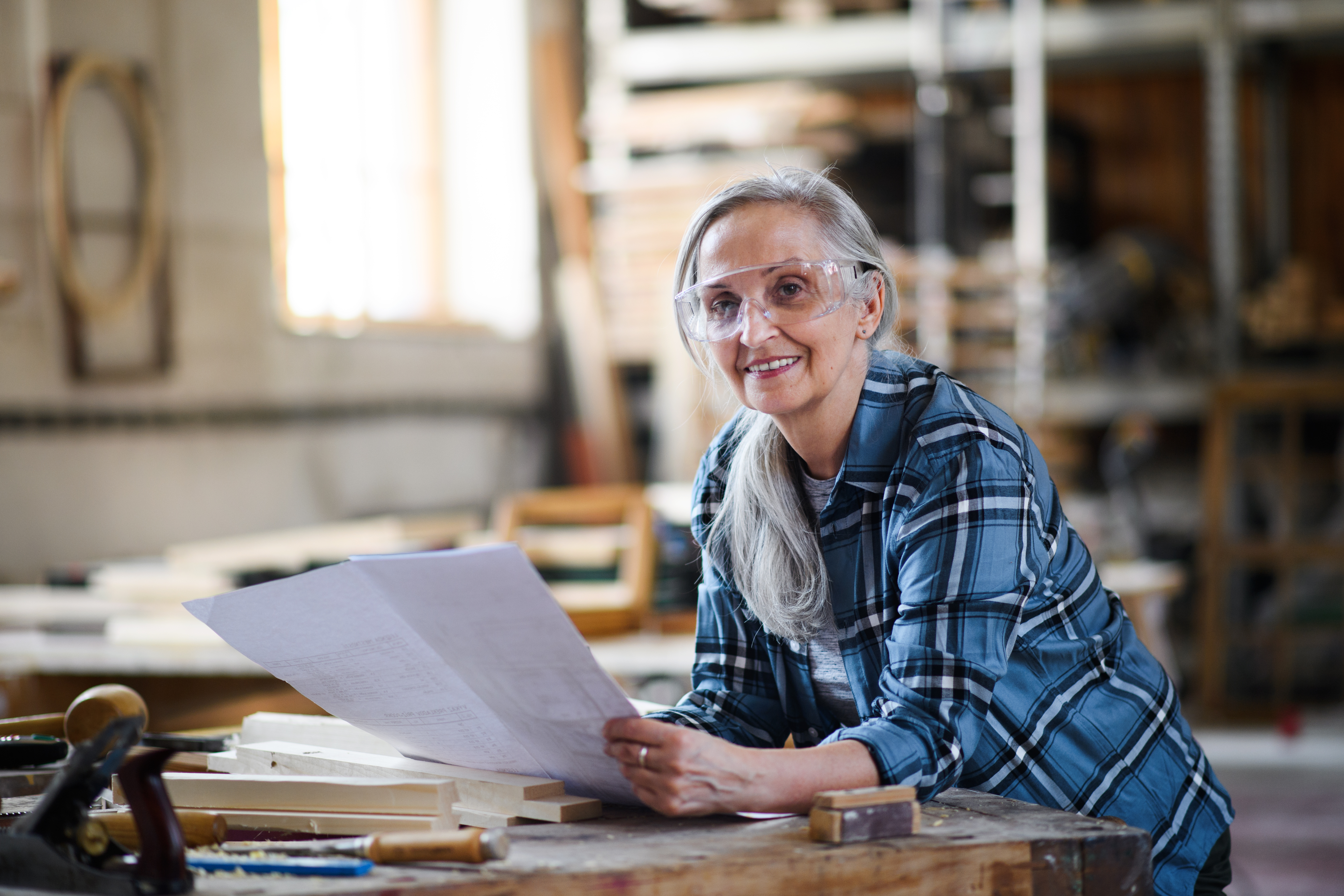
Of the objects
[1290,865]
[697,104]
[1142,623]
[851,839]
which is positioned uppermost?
[697,104]

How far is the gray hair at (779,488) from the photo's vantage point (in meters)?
1.90

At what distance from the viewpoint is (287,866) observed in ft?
4.48

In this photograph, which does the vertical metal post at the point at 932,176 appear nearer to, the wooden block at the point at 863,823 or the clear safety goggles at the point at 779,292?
the clear safety goggles at the point at 779,292

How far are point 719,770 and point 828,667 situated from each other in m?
0.48

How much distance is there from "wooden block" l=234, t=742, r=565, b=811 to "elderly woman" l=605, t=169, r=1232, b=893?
0.22 m

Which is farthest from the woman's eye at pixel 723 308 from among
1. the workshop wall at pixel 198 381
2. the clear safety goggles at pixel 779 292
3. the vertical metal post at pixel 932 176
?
the vertical metal post at pixel 932 176

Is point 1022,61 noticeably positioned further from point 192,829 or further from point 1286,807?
point 192,829

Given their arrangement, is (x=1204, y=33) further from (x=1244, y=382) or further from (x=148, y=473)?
(x=148, y=473)

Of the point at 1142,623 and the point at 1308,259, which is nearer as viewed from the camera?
the point at 1142,623

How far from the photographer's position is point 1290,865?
495 centimetres

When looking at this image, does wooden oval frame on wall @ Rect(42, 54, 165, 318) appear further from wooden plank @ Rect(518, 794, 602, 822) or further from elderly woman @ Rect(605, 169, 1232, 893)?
wooden plank @ Rect(518, 794, 602, 822)

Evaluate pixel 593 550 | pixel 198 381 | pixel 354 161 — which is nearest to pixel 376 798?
pixel 593 550

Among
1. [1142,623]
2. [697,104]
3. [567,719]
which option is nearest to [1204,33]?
[697,104]

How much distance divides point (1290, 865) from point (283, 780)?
170 inches
